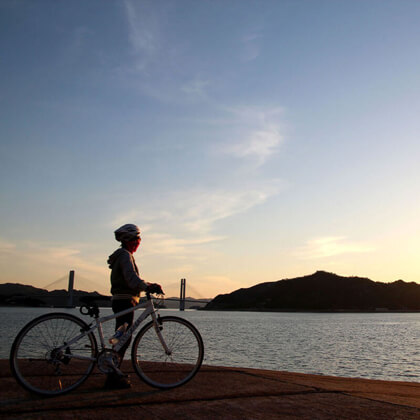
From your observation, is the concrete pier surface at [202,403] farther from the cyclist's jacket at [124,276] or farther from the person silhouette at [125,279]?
the cyclist's jacket at [124,276]

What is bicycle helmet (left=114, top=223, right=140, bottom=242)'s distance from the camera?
464cm

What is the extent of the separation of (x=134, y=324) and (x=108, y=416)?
1279 mm

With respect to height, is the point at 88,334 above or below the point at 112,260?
below

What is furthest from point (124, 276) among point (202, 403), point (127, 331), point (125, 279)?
point (202, 403)

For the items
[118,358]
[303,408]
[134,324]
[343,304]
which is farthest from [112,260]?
[343,304]

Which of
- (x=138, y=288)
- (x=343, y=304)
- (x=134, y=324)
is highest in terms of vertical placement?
(x=343, y=304)

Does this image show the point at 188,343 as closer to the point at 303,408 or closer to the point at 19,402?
the point at 303,408

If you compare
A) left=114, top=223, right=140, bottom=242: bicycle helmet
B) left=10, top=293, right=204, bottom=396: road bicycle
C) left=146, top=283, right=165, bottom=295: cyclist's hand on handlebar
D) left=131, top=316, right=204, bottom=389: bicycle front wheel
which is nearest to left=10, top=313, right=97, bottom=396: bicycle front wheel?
left=10, top=293, right=204, bottom=396: road bicycle

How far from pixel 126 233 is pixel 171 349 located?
4.12 feet

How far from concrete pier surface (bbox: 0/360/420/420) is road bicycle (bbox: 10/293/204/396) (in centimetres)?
13

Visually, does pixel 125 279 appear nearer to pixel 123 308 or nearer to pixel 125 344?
pixel 123 308

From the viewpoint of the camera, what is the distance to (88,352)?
13.4 feet

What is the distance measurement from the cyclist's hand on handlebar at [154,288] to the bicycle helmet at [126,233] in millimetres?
546

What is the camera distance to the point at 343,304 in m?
175
